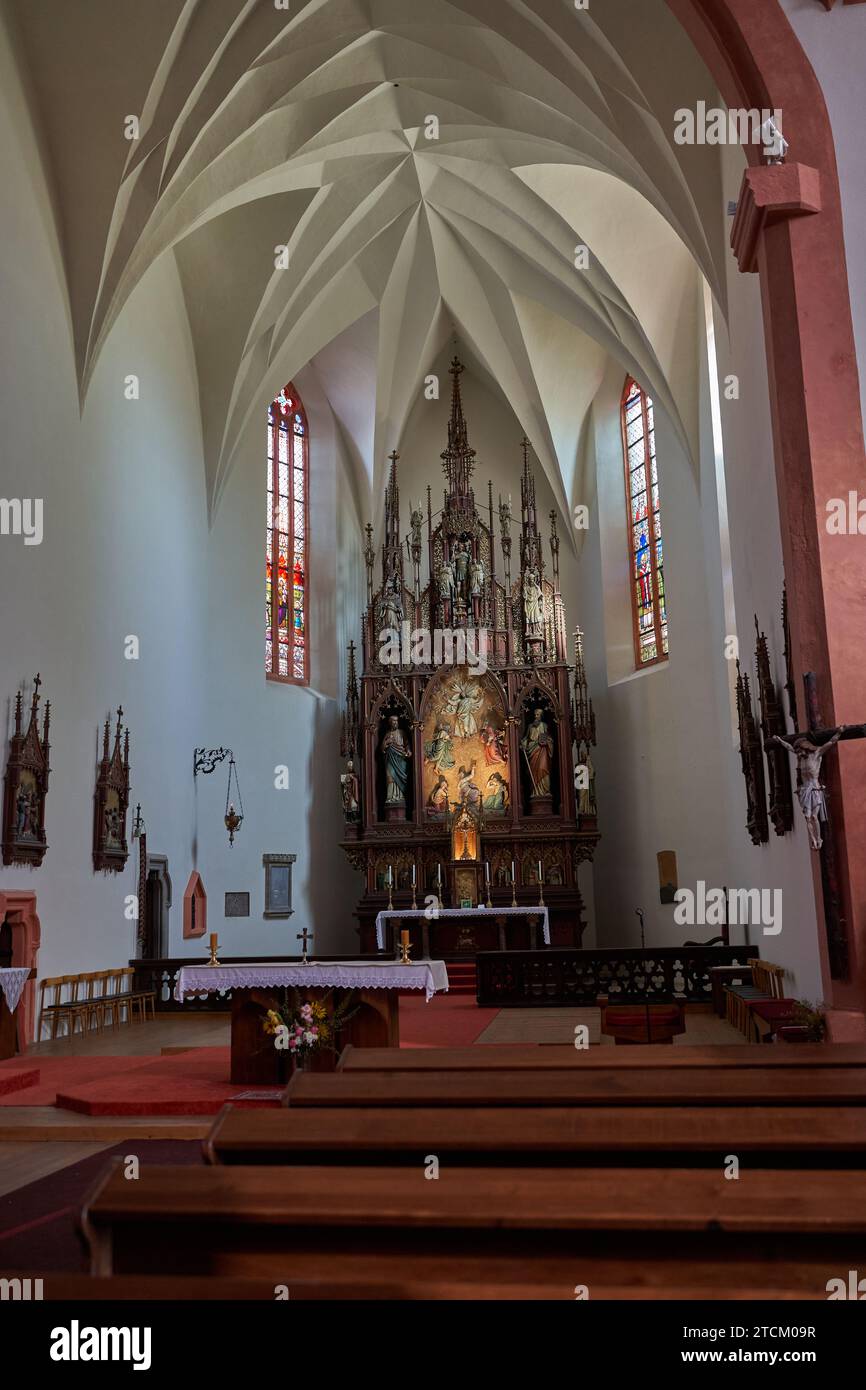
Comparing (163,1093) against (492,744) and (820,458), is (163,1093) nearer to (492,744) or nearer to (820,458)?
(820,458)

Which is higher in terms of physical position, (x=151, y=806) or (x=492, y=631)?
(x=492, y=631)

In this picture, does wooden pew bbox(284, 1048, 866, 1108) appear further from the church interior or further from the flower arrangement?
the flower arrangement

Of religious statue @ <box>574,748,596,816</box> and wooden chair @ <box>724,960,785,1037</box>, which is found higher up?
religious statue @ <box>574,748,596,816</box>

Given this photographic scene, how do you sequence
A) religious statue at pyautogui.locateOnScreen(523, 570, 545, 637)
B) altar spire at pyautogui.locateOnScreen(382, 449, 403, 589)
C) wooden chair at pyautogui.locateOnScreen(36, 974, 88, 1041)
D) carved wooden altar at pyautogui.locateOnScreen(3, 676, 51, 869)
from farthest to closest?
altar spire at pyautogui.locateOnScreen(382, 449, 403, 589) < religious statue at pyautogui.locateOnScreen(523, 570, 545, 637) < wooden chair at pyautogui.locateOnScreen(36, 974, 88, 1041) < carved wooden altar at pyautogui.locateOnScreen(3, 676, 51, 869)

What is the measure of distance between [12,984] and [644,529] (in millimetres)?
14269

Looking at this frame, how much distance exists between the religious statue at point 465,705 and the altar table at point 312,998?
11.9 m

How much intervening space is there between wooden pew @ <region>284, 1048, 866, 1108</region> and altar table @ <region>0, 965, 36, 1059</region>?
23.4ft

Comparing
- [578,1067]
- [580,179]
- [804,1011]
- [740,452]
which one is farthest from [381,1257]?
[580,179]

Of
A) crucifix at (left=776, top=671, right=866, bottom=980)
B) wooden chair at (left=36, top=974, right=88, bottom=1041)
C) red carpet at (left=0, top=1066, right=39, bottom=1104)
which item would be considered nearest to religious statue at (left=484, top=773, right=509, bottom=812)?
wooden chair at (left=36, top=974, right=88, bottom=1041)

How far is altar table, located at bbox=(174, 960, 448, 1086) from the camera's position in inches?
345

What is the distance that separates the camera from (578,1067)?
16.5ft

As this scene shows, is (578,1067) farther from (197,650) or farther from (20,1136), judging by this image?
(197,650)

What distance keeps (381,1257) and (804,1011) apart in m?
5.78

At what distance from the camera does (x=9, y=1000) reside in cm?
1084
